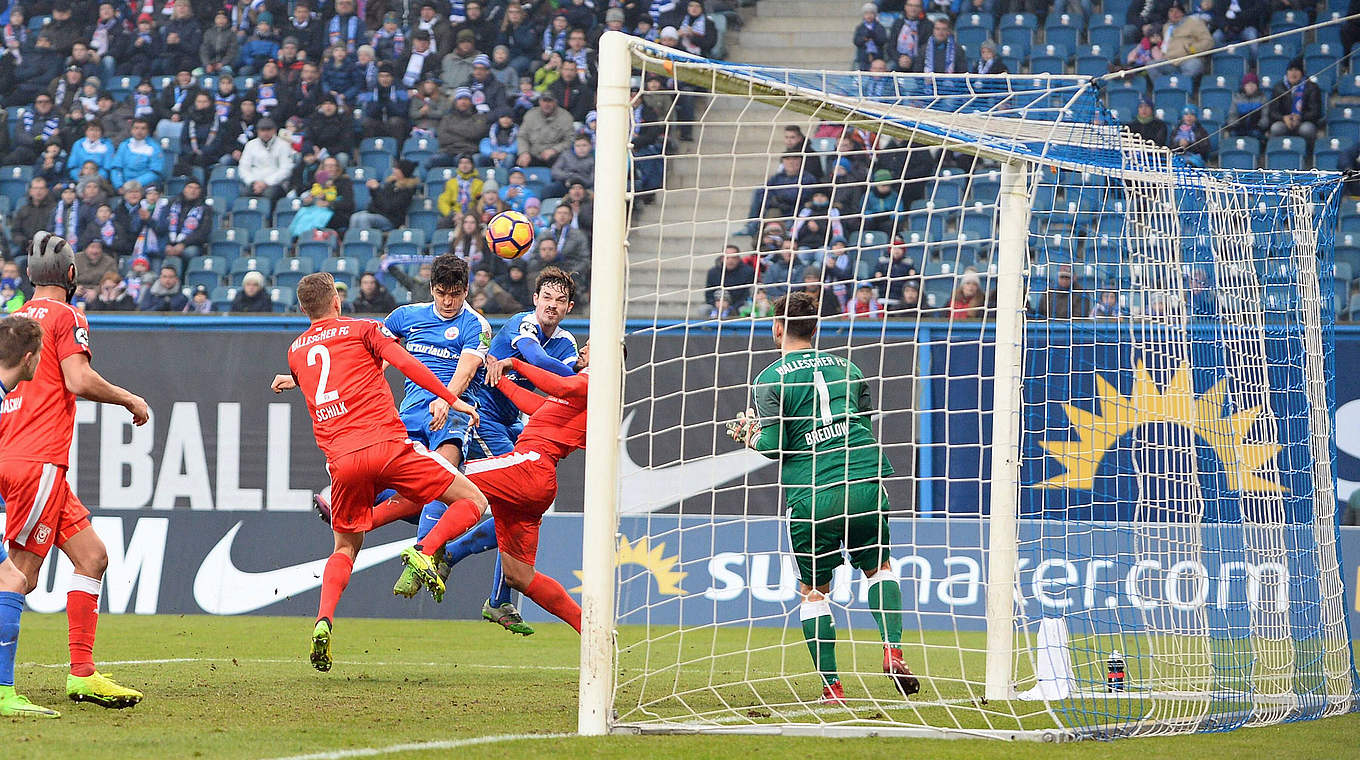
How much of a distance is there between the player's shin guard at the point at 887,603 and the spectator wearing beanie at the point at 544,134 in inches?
399

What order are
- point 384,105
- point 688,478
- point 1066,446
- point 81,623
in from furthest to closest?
point 384,105 → point 688,478 → point 1066,446 → point 81,623

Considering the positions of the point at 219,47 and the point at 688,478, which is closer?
the point at 688,478

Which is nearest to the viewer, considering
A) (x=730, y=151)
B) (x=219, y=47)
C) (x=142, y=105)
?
(x=730, y=151)

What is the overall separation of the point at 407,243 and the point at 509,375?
8.06 m

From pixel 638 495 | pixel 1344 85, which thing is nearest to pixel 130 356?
pixel 638 495

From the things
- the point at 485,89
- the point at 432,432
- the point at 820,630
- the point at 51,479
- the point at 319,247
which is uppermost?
the point at 485,89

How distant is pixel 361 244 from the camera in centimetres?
1605

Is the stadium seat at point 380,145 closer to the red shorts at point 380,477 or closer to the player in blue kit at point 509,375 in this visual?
the player in blue kit at point 509,375

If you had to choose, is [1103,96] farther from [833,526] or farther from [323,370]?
[323,370]

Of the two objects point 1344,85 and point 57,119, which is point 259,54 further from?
point 1344,85

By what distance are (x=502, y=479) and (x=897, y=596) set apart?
2085mm

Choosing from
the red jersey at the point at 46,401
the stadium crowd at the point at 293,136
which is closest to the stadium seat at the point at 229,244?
the stadium crowd at the point at 293,136

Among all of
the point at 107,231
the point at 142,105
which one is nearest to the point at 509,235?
the point at 107,231

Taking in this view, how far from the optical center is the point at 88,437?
1241 centimetres
